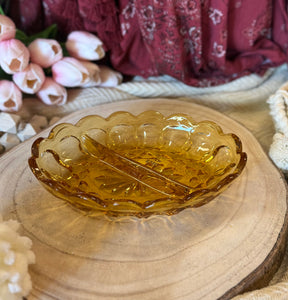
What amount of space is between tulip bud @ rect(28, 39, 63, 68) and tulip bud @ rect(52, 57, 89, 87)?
0.7 inches

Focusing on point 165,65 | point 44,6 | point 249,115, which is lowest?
point 249,115

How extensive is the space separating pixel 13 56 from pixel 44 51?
78 mm

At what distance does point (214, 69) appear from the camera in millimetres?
922

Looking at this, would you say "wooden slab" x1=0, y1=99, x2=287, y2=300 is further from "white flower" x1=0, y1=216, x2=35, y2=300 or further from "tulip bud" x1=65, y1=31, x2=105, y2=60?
"tulip bud" x1=65, y1=31, x2=105, y2=60

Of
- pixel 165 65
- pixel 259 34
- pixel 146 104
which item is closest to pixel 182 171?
pixel 146 104

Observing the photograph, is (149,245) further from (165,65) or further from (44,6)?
(44,6)

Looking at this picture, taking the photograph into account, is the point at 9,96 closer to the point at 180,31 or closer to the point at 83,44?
the point at 83,44

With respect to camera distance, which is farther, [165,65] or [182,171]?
[165,65]

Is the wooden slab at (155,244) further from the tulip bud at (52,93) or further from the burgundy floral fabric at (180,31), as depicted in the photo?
the burgundy floral fabric at (180,31)

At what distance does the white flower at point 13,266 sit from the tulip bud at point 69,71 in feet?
1.38

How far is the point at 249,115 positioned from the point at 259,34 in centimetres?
20

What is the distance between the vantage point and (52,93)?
2.64ft

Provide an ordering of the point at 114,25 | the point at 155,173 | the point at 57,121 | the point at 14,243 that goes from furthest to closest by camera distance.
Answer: the point at 114,25
the point at 57,121
the point at 155,173
the point at 14,243

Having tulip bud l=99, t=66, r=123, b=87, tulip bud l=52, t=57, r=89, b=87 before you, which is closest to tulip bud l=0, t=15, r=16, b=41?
tulip bud l=52, t=57, r=89, b=87
